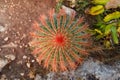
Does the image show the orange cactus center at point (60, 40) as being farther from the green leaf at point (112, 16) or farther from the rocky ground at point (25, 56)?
the green leaf at point (112, 16)

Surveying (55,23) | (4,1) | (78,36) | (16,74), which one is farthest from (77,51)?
(4,1)

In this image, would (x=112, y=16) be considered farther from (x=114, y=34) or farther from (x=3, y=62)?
(x=3, y=62)

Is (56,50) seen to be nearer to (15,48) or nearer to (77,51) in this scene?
(77,51)

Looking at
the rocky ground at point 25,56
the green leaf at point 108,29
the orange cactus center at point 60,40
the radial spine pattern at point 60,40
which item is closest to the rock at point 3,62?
the rocky ground at point 25,56

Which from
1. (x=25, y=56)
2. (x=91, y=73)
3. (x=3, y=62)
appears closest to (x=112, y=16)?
(x=91, y=73)

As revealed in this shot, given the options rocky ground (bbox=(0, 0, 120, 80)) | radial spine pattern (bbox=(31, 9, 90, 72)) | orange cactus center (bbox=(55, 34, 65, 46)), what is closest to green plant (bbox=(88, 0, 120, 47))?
rocky ground (bbox=(0, 0, 120, 80))

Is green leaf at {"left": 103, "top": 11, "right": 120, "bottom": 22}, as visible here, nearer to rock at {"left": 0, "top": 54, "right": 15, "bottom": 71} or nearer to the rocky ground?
the rocky ground
